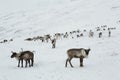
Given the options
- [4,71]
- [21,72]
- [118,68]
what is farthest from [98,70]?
[4,71]

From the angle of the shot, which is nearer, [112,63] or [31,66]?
[112,63]

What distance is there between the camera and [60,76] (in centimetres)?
1617

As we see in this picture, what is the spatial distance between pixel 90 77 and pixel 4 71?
6.52 metres

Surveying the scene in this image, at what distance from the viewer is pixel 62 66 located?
62.9 feet

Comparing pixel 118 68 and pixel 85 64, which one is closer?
pixel 118 68

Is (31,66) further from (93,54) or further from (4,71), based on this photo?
(93,54)

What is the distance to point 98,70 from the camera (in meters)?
17.3

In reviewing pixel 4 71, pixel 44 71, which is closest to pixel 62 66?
pixel 44 71

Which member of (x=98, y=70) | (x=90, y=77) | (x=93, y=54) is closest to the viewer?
(x=90, y=77)

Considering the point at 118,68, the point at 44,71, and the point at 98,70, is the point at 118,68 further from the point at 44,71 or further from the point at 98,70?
the point at 44,71

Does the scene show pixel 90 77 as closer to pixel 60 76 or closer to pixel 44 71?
pixel 60 76

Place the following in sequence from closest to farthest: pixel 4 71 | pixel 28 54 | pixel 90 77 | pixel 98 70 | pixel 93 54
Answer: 1. pixel 90 77
2. pixel 98 70
3. pixel 4 71
4. pixel 28 54
5. pixel 93 54

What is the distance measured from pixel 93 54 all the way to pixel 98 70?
20.4ft

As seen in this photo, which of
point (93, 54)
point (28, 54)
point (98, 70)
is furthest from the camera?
point (93, 54)
